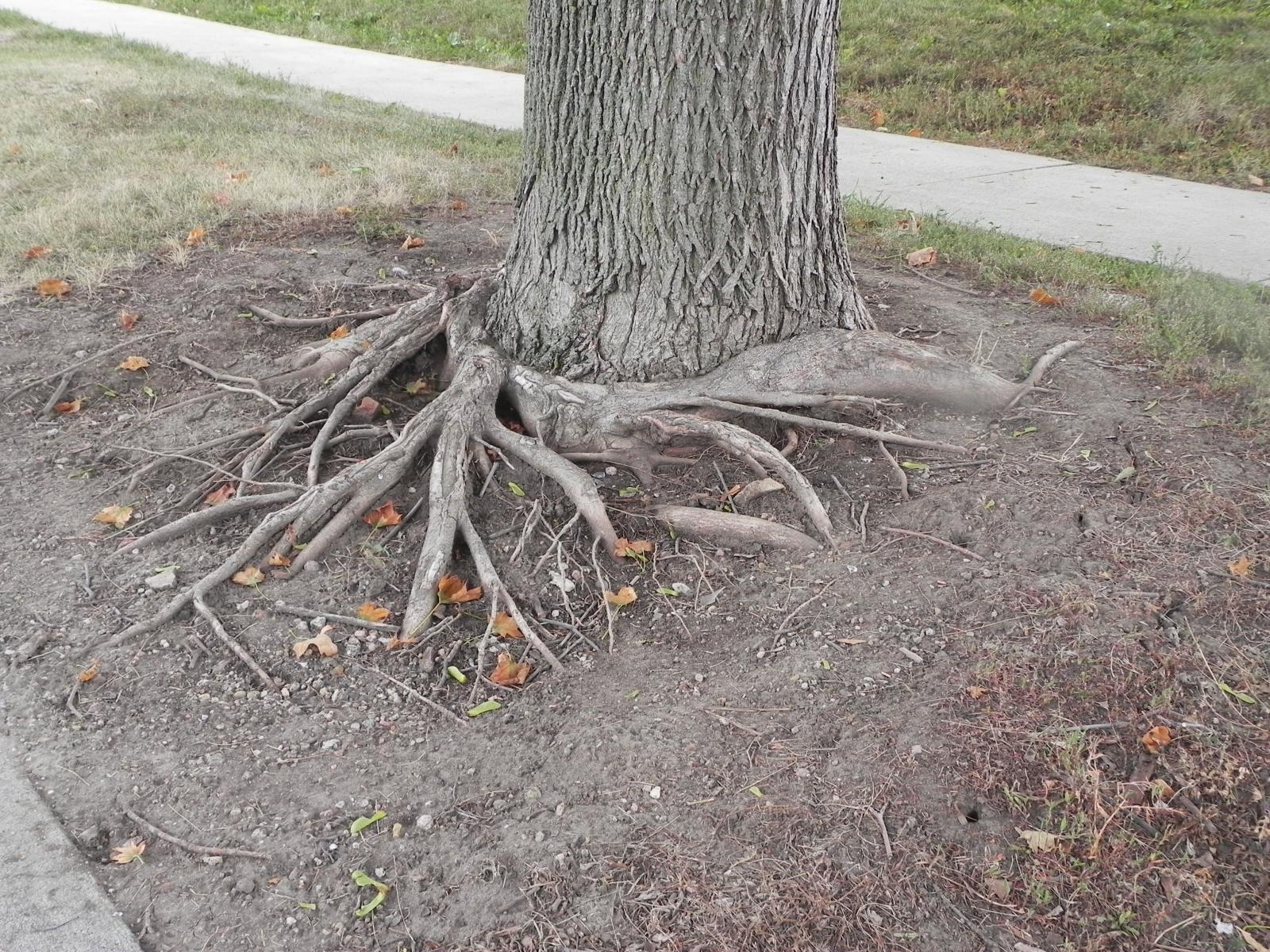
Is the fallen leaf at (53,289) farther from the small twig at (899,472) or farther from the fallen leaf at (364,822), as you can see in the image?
the small twig at (899,472)

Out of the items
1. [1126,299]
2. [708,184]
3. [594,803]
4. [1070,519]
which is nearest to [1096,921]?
[594,803]

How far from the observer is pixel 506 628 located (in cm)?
347

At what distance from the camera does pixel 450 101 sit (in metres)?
11.0

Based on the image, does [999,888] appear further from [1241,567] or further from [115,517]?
[115,517]

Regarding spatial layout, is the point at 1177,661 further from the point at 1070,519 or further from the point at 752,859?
the point at 752,859

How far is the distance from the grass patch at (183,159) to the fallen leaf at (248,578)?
3117 mm

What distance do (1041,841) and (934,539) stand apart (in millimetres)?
1265

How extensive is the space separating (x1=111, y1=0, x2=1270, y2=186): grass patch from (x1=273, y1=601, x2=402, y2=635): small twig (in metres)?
7.49

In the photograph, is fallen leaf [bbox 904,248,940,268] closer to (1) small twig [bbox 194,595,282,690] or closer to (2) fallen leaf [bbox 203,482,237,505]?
(2) fallen leaf [bbox 203,482,237,505]

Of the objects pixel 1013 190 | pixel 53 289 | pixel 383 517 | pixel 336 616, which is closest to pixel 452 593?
pixel 336 616

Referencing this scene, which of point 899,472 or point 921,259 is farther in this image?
point 921,259

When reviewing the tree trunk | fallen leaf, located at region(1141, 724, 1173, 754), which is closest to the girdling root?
the tree trunk

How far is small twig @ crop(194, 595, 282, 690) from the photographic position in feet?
10.8

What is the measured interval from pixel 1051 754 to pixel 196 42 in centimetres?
1472
